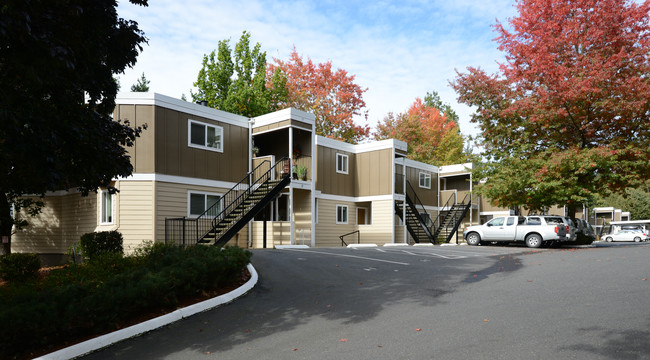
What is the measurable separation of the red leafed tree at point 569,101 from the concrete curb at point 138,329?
Answer: 17.5m

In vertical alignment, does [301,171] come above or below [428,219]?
above

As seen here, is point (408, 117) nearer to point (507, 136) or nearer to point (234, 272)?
point (507, 136)

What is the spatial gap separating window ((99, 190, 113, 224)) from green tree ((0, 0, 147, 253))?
8.65 m

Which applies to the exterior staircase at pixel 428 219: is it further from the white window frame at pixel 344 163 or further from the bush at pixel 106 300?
the bush at pixel 106 300

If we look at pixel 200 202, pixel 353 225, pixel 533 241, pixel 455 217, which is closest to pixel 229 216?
pixel 200 202

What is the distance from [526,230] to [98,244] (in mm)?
18491

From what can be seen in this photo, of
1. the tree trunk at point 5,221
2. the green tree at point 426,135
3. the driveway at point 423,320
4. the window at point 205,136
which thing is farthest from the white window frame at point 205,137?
the green tree at point 426,135

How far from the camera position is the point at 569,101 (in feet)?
69.0

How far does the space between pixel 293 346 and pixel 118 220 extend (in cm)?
1321

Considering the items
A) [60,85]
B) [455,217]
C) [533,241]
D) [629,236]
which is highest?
[60,85]

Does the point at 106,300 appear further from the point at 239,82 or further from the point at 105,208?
the point at 239,82

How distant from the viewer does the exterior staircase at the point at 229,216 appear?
17.0 meters

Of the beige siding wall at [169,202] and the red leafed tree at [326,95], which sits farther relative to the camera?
the red leafed tree at [326,95]

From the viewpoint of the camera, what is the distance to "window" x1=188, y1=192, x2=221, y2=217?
18.7 meters
